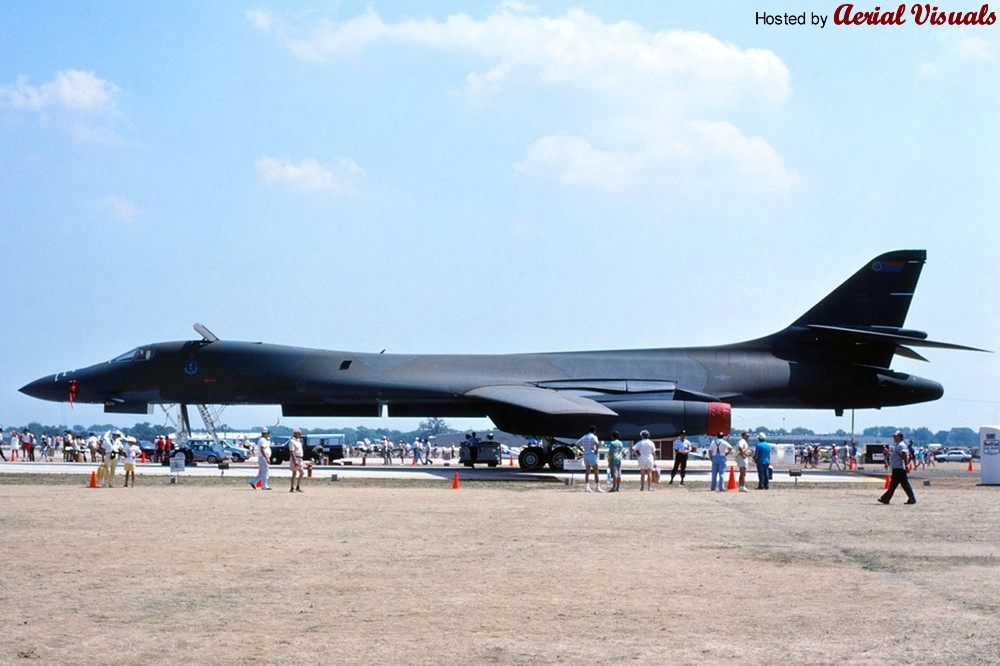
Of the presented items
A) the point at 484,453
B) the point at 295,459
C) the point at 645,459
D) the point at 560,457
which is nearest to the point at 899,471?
the point at 645,459

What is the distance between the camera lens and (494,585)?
9.84 m

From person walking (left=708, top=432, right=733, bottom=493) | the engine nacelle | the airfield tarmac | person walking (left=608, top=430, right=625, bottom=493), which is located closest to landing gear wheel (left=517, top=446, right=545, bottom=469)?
the engine nacelle

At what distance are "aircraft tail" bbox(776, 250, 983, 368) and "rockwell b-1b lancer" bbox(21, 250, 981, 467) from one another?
0.10 ft

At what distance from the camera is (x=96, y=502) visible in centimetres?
1934

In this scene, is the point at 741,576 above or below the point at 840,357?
below

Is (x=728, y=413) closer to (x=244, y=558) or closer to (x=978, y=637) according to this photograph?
(x=244, y=558)

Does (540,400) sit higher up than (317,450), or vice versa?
(540,400)

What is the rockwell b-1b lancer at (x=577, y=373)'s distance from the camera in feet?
111

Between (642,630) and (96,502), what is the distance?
1397 cm

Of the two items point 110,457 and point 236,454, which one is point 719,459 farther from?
point 236,454

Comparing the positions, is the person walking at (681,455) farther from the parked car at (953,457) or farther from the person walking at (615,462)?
the parked car at (953,457)

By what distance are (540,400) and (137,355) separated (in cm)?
1309

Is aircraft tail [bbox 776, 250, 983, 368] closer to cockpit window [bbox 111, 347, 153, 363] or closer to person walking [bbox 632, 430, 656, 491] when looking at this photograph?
person walking [bbox 632, 430, 656, 491]

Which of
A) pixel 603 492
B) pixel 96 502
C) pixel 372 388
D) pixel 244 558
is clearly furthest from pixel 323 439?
pixel 244 558
